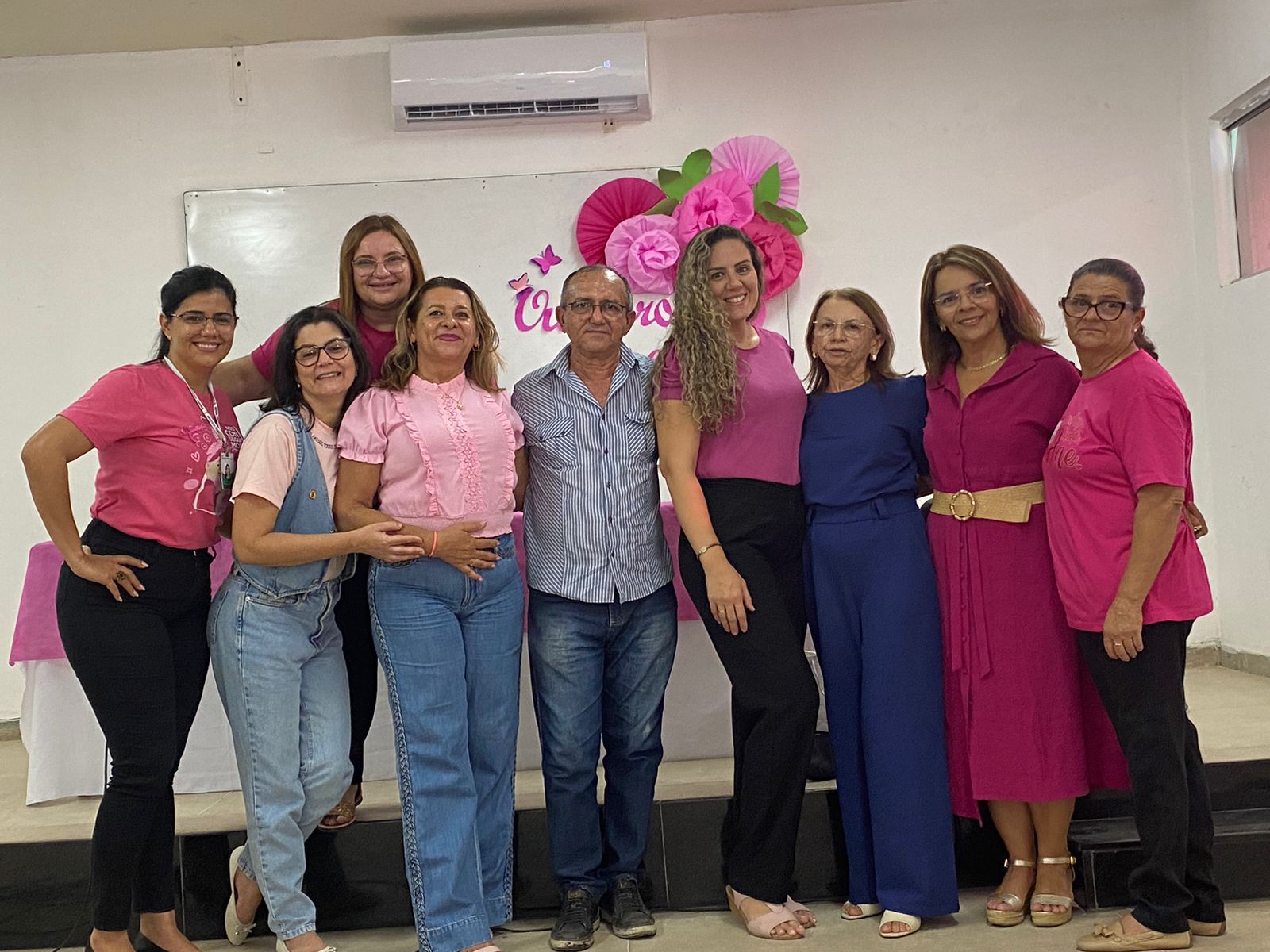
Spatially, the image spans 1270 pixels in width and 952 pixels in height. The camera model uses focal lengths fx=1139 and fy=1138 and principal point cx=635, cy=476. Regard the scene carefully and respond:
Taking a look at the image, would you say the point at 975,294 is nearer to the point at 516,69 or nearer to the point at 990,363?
the point at 990,363

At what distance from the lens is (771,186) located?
15.8 feet

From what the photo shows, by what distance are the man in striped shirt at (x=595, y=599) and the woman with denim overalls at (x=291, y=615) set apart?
38 centimetres

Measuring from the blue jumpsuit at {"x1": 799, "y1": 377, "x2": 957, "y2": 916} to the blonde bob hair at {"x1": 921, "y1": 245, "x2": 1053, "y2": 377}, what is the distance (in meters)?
0.13

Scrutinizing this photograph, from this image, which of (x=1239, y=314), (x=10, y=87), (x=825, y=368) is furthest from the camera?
(x=10, y=87)

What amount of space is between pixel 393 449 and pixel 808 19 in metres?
3.46

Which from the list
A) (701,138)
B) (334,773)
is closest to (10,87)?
(701,138)

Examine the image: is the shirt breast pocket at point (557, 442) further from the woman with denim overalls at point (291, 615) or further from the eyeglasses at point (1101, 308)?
the eyeglasses at point (1101, 308)

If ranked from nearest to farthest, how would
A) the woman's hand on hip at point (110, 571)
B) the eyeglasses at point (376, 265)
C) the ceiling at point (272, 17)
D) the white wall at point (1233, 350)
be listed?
the woman's hand on hip at point (110, 571), the eyeglasses at point (376, 265), the white wall at point (1233, 350), the ceiling at point (272, 17)

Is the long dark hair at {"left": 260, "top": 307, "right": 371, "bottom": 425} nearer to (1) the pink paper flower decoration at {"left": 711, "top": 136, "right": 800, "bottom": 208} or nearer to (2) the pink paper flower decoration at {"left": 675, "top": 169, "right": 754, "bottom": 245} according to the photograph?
(2) the pink paper flower decoration at {"left": 675, "top": 169, "right": 754, "bottom": 245}

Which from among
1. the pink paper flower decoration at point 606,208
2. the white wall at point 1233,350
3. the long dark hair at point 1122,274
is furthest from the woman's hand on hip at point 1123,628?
the pink paper flower decoration at point 606,208

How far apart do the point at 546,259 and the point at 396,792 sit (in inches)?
101

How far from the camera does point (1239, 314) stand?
178 inches

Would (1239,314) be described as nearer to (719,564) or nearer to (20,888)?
(719,564)

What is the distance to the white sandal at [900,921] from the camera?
8.07 ft
